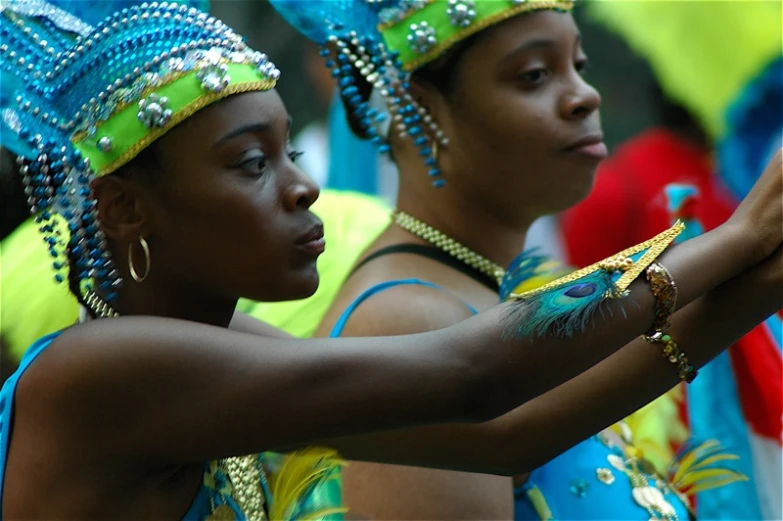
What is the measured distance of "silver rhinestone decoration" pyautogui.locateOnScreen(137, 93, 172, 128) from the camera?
2023 millimetres

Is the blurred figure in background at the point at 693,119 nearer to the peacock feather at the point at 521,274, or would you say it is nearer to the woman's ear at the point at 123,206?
the peacock feather at the point at 521,274

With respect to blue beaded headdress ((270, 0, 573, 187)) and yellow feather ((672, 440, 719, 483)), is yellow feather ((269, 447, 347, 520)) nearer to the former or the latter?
blue beaded headdress ((270, 0, 573, 187))

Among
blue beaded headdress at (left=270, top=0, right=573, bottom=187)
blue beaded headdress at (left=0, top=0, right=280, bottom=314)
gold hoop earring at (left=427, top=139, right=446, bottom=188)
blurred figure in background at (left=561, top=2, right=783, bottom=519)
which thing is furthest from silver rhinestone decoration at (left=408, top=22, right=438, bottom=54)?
blurred figure in background at (left=561, top=2, right=783, bottom=519)

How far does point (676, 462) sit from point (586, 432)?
839 millimetres

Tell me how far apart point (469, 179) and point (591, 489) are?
2.42 ft

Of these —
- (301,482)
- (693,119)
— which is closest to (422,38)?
(301,482)

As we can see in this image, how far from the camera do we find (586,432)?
2201 mm

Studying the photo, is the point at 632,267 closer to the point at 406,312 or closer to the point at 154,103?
the point at 406,312

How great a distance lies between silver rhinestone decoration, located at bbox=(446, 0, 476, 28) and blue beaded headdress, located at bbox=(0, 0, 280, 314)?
0.74 meters

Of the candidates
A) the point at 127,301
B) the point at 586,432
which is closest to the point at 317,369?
Result: the point at 127,301

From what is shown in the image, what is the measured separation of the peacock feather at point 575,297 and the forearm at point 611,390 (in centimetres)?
21

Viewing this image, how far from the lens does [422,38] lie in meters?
2.82

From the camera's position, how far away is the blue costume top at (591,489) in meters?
2.65

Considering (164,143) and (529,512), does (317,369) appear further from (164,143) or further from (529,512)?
(529,512)
